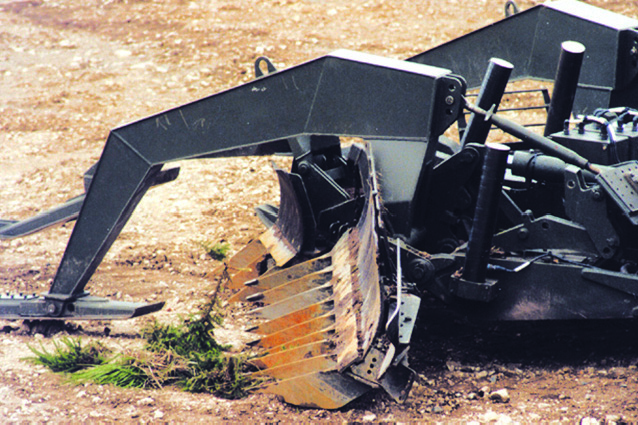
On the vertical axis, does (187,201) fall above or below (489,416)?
below

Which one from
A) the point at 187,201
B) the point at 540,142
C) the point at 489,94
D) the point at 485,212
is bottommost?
the point at 187,201

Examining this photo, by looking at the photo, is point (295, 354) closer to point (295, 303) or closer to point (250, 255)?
point (295, 303)

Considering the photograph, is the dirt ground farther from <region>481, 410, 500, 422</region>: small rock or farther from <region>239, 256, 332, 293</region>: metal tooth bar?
<region>239, 256, 332, 293</region>: metal tooth bar

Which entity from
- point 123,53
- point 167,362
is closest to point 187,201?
point 167,362

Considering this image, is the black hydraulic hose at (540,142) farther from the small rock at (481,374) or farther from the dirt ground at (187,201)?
the small rock at (481,374)

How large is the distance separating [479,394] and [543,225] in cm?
97

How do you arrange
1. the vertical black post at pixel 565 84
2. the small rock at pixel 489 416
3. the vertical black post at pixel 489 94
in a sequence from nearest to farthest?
1. the small rock at pixel 489 416
2. the vertical black post at pixel 489 94
3. the vertical black post at pixel 565 84

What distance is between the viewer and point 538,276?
387 cm

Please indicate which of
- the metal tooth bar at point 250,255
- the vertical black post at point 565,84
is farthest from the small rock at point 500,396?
the metal tooth bar at point 250,255

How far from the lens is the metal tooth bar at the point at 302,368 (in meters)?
3.61

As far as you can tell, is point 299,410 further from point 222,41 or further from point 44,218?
point 222,41

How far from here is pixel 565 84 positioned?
441 centimetres

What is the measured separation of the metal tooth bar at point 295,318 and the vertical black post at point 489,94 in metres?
1.27

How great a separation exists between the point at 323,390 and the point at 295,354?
0.29 meters
